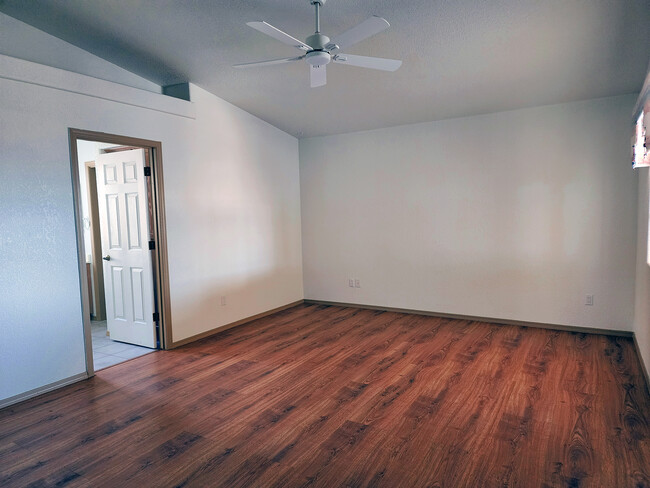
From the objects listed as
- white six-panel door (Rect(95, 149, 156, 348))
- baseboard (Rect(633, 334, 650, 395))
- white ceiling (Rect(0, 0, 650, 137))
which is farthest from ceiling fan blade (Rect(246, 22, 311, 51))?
baseboard (Rect(633, 334, 650, 395))

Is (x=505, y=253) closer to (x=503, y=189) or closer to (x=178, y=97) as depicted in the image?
(x=503, y=189)

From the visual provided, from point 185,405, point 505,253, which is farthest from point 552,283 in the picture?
point 185,405

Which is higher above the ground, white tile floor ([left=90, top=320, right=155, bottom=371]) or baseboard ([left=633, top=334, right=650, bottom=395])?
baseboard ([left=633, top=334, right=650, bottom=395])

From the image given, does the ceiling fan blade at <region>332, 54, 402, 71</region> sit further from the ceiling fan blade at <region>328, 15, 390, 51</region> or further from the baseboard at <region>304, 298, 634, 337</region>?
the baseboard at <region>304, 298, 634, 337</region>

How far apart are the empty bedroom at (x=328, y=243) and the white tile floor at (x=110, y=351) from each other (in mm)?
36

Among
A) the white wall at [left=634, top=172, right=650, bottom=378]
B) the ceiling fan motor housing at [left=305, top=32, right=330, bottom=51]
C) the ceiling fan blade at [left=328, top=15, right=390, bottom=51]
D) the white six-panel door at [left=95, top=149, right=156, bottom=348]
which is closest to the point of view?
the ceiling fan blade at [left=328, top=15, right=390, bottom=51]

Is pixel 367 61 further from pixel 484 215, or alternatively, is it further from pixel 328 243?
pixel 328 243

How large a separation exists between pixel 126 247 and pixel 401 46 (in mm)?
3430

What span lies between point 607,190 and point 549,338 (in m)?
1.70

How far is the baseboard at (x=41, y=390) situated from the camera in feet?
10.1

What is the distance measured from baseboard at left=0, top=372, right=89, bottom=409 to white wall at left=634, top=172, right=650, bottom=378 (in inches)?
182

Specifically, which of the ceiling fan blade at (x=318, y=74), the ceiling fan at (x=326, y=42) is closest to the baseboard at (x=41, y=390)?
the ceiling fan at (x=326, y=42)

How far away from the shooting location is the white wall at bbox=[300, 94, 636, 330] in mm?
4363

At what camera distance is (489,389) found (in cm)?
316
